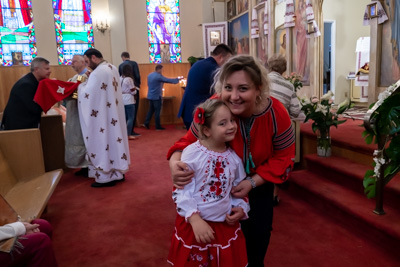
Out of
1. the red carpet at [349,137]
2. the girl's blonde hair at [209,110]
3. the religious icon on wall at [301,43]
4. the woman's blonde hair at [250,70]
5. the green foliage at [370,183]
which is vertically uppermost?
the religious icon on wall at [301,43]

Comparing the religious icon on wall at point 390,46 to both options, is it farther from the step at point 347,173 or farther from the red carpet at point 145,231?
the red carpet at point 145,231

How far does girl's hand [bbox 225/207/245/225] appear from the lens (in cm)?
157

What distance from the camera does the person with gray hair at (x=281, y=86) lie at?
3500 millimetres

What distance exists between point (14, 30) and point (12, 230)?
406 inches

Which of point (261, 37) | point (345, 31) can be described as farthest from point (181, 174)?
point (345, 31)

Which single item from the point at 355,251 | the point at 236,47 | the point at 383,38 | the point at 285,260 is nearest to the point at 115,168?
the point at 285,260

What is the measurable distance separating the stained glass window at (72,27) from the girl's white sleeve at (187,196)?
1026cm

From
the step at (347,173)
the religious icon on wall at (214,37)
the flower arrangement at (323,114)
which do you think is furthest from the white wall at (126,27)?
the step at (347,173)

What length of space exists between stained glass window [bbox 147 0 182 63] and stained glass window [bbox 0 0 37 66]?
144 inches

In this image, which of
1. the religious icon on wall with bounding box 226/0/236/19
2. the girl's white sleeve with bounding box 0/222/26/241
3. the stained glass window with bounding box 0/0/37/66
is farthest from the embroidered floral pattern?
the stained glass window with bounding box 0/0/37/66

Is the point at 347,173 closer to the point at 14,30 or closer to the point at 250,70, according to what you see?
the point at 250,70

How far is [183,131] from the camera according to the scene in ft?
30.3

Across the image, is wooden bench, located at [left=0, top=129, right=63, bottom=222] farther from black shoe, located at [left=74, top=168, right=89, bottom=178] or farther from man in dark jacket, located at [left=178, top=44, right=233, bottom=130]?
man in dark jacket, located at [left=178, top=44, right=233, bottom=130]

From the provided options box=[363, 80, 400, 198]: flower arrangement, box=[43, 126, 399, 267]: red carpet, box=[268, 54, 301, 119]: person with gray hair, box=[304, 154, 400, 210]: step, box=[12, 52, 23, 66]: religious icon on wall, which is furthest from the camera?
box=[12, 52, 23, 66]: religious icon on wall
